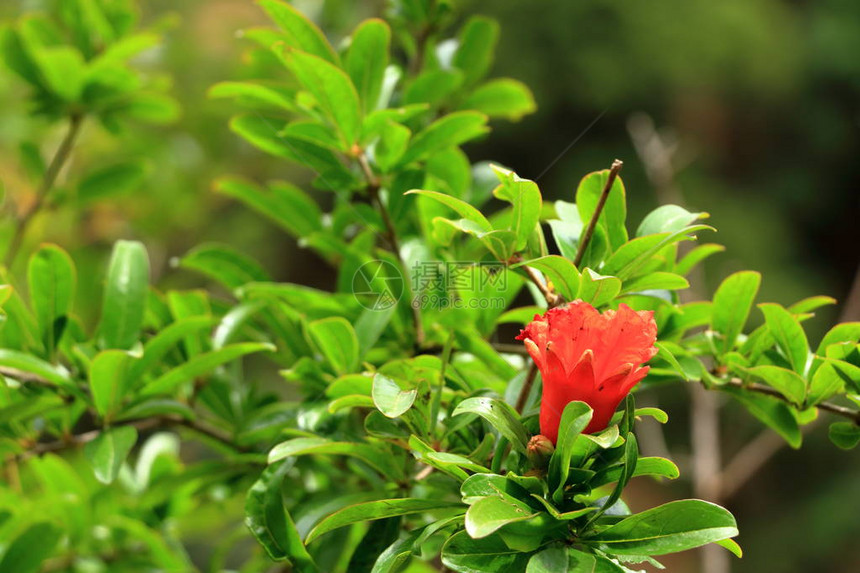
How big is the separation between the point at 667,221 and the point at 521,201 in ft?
0.29

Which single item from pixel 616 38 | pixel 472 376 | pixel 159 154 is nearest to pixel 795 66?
pixel 616 38

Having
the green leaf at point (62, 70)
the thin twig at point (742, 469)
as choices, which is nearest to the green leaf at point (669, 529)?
the thin twig at point (742, 469)

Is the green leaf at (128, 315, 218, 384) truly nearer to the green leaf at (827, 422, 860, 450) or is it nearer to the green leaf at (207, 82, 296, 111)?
the green leaf at (207, 82, 296, 111)

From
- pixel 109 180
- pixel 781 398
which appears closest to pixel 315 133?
pixel 781 398

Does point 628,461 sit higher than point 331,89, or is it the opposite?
point 331,89

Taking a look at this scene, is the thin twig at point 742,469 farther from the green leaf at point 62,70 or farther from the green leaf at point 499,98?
the green leaf at point 62,70

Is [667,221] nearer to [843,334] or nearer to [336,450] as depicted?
[843,334]

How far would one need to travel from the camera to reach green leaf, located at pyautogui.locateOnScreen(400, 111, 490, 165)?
1.75ft

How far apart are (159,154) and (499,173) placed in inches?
53.9

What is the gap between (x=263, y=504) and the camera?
457 millimetres

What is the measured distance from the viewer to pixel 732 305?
18.8 inches

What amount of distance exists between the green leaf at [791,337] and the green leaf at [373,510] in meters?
0.22

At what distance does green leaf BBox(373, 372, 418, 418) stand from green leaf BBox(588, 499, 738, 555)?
11cm

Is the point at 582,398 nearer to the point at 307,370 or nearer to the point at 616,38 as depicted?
the point at 307,370
